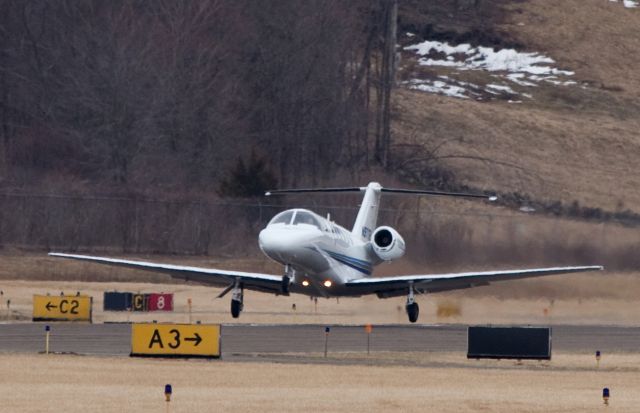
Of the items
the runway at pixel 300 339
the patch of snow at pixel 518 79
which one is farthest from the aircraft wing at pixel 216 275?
the patch of snow at pixel 518 79

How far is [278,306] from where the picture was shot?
55.7 metres

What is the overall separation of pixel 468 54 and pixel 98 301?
68.1 metres

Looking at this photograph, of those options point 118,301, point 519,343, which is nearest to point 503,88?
point 118,301

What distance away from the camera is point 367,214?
156 ft

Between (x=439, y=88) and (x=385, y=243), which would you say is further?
(x=439, y=88)

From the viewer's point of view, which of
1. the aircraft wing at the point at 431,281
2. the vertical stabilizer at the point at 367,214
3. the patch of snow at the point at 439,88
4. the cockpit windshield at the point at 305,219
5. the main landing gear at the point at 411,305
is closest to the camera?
the cockpit windshield at the point at 305,219

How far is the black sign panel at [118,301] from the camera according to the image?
49906 millimetres

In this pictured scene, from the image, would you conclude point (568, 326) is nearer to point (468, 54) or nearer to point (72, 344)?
point (72, 344)

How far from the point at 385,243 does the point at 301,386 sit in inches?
612

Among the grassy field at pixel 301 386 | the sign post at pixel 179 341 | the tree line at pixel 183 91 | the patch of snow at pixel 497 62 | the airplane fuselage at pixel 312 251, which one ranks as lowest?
the grassy field at pixel 301 386

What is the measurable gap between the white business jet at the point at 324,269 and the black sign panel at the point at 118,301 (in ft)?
22.5

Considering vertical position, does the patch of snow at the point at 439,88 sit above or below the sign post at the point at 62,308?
above

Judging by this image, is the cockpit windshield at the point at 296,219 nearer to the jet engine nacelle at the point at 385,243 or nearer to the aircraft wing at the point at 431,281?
the aircraft wing at the point at 431,281

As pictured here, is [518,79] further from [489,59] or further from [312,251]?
[312,251]
